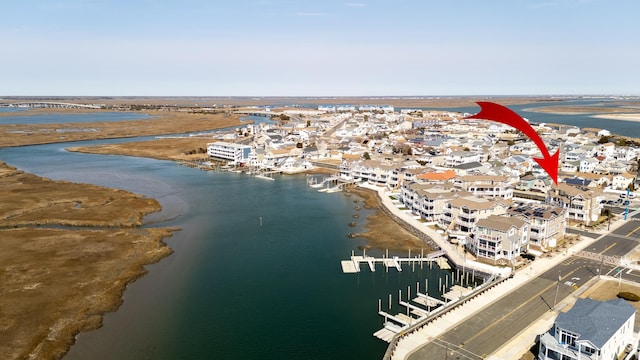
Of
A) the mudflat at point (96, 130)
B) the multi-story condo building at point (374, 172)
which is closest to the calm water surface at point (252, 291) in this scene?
the multi-story condo building at point (374, 172)

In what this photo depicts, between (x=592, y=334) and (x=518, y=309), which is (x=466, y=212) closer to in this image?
(x=518, y=309)

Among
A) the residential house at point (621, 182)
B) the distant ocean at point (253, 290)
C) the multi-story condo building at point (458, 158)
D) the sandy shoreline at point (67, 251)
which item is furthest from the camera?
the multi-story condo building at point (458, 158)

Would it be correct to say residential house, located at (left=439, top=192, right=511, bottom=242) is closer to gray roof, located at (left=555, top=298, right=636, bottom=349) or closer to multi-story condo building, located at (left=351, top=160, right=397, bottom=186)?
gray roof, located at (left=555, top=298, right=636, bottom=349)

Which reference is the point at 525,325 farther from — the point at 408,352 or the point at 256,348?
the point at 256,348

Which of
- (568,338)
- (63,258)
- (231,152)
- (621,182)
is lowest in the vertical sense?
(63,258)

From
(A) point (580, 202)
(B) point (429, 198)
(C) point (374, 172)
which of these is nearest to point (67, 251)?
(B) point (429, 198)

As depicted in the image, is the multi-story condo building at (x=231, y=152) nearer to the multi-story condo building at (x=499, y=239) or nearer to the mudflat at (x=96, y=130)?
the mudflat at (x=96, y=130)
